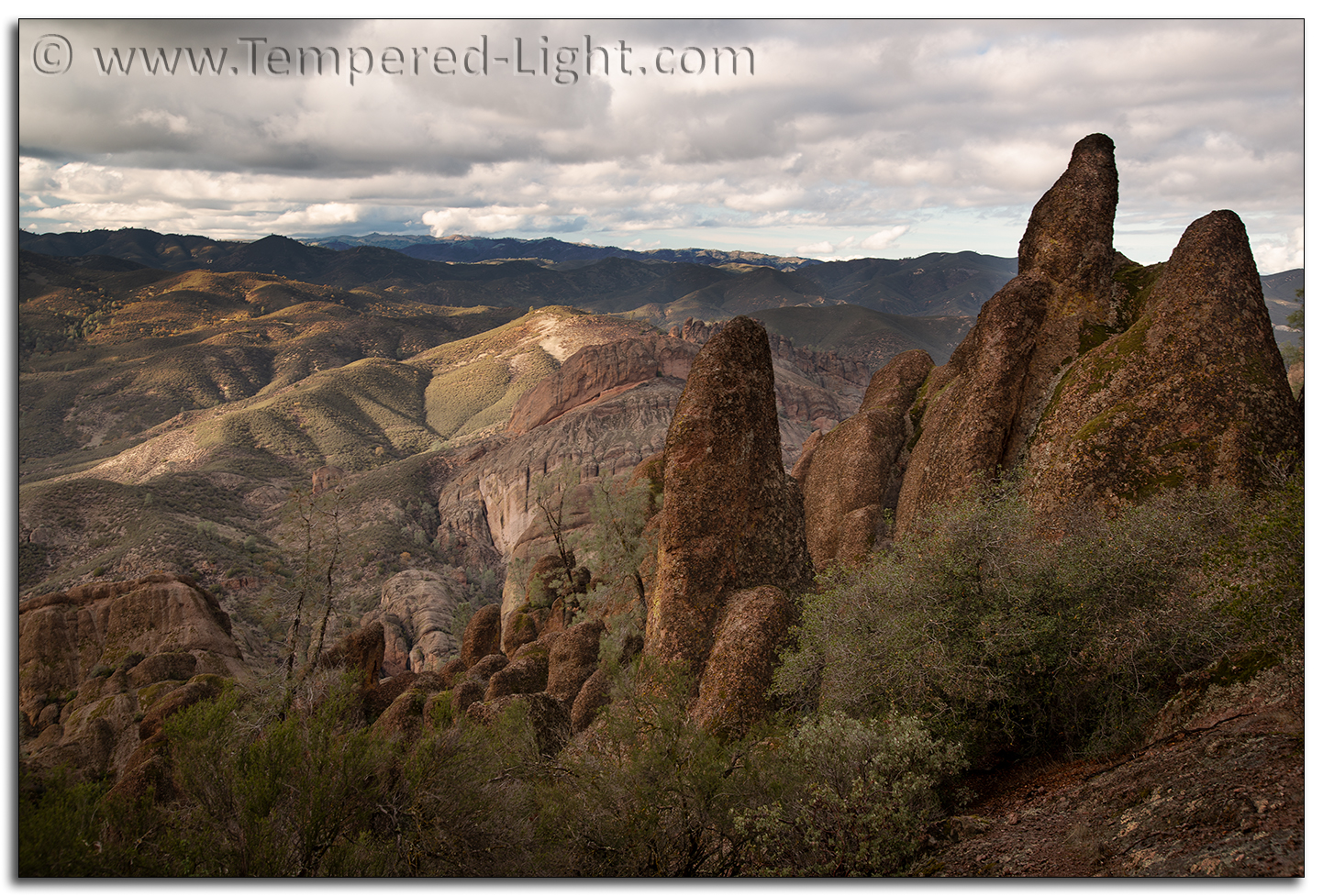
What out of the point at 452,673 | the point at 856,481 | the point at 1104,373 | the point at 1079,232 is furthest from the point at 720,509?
the point at 452,673

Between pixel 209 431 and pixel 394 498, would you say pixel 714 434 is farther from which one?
pixel 209 431

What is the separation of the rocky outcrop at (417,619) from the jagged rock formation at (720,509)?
3539cm

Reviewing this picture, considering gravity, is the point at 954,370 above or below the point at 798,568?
above

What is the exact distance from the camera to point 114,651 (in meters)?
42.1

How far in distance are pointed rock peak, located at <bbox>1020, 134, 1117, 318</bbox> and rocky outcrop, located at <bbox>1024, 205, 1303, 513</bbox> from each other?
3.88 meters

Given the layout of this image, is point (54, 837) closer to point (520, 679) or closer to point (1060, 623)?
point (1060, 623)

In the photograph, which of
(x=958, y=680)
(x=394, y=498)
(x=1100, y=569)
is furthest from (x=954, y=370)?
(x=394, y=498)

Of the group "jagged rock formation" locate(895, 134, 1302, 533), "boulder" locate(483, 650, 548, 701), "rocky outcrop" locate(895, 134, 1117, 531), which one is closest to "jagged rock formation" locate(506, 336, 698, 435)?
"boulder" locate(483, 650, 548, 701)

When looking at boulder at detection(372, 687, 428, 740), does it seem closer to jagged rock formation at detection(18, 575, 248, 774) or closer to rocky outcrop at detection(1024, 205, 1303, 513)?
jagged rock formation at detection(18, 575, 248, 774)

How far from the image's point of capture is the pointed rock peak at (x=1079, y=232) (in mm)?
25281

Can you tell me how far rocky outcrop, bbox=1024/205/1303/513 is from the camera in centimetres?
1769

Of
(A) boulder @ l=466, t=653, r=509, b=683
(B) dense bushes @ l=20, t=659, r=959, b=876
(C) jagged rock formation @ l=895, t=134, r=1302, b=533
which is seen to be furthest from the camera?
(A) boulder @ l=466, t=653, r=509, b=683

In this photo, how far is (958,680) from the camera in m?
12.3

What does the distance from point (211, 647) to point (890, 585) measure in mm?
44762
